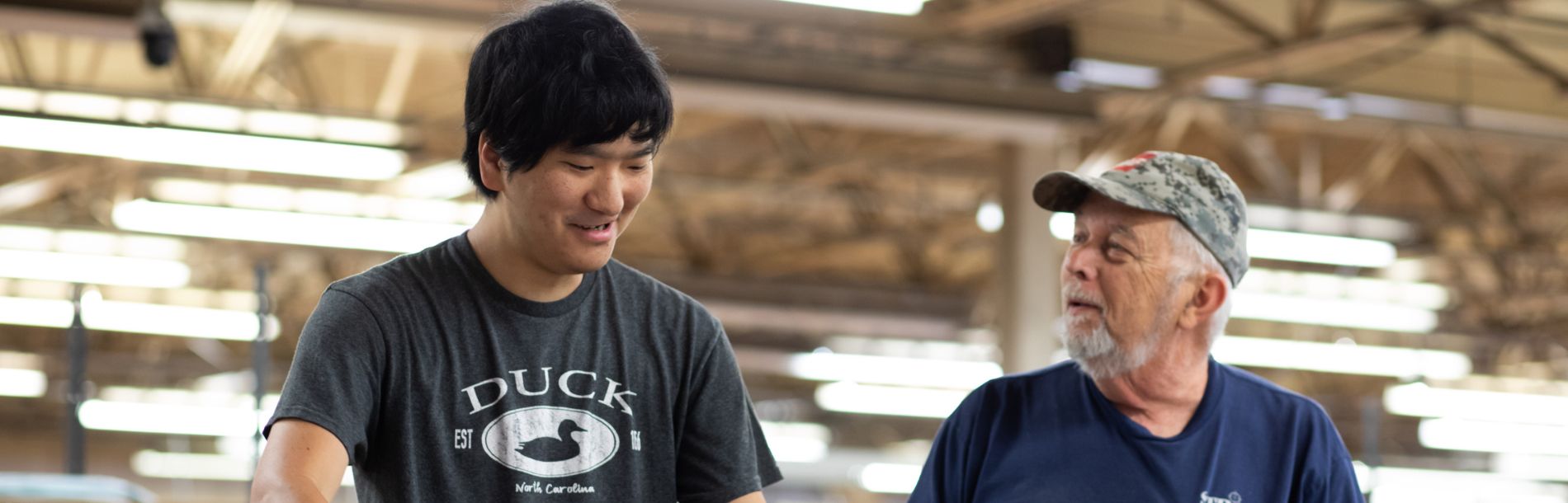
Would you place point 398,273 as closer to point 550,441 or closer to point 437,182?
point 550,441

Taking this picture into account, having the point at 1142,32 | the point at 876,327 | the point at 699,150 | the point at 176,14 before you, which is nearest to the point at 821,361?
the point at 876,327

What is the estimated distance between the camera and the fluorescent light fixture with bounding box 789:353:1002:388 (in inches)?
612

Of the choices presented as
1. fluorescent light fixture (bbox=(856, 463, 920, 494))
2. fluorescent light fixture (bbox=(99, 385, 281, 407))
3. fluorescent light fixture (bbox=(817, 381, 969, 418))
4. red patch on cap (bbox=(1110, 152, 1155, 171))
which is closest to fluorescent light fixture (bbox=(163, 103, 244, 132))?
red patch on cap (bbox=(1110, 152, 1155, 171))

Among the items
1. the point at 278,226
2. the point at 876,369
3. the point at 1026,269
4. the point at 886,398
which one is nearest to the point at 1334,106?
the point at 1026,269

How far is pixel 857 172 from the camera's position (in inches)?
496

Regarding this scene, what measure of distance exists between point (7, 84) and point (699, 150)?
15.2 ft

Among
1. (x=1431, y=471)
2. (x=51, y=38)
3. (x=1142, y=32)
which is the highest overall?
(x=51, y=38)

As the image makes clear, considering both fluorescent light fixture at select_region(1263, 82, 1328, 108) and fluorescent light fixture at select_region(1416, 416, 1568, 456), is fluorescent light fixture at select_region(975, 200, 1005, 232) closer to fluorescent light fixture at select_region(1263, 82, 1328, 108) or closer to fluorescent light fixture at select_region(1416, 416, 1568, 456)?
fluorescent light fixture at select_region(1263, 82, 1328, 108)

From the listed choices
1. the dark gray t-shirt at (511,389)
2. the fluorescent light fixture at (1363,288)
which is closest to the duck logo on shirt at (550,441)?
the dark gray t-shirt at (511,389)

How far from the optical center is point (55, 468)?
22203 mm

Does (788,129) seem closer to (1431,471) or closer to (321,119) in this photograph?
(321,119)

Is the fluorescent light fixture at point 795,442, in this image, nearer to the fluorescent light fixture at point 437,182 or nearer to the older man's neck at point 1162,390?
the fluorescent light fixture at point 437,182

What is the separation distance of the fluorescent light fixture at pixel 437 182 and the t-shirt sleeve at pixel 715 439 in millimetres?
8985

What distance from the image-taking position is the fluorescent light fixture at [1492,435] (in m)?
18.2
